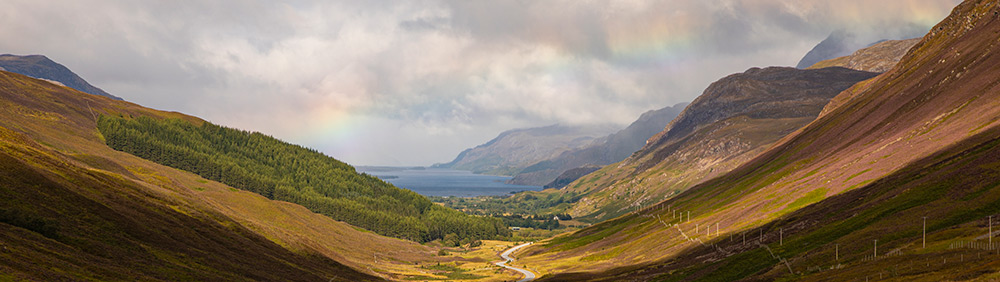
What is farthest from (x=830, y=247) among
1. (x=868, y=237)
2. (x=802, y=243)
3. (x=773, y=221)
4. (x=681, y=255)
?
(x=681, y=255)

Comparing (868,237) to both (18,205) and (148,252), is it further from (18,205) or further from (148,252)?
(18,205)

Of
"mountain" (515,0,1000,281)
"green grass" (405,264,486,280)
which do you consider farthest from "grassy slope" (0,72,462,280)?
"mountain" (515,0,1000,281)

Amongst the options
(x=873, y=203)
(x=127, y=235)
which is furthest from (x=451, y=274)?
(x=873, y=203)

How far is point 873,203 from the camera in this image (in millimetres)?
93000

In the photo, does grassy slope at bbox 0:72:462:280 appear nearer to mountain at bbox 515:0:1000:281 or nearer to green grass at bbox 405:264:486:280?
green grass at bbox 405:264:486:280

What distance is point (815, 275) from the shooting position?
68.1m

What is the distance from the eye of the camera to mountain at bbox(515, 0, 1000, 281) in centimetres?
6550

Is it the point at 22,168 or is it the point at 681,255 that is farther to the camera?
the point at 681,255

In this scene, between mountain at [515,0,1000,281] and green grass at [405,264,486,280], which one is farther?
green grass at [405,264,486,280]

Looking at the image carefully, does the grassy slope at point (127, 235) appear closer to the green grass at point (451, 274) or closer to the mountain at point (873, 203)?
the green grass at point (451, 274)

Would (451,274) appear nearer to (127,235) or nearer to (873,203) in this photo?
(127,235)

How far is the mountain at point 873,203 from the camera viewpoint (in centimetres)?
6550

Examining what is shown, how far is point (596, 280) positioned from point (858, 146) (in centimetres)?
8486

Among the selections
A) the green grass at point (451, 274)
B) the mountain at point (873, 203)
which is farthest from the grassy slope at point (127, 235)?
the mountain at point (873, 203)
